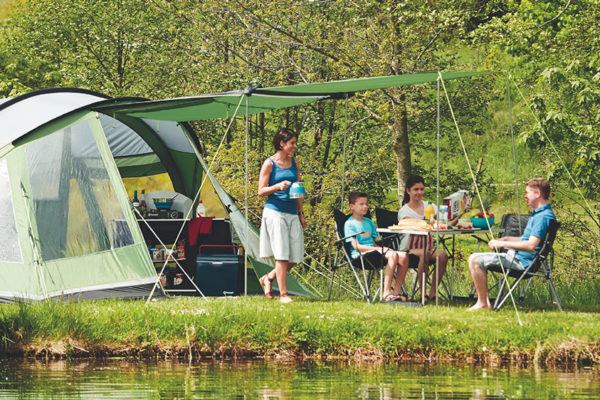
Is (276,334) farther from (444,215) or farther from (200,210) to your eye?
(200,210)

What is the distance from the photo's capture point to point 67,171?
26.6 feet

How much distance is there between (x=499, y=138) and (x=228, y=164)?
45.8 feet

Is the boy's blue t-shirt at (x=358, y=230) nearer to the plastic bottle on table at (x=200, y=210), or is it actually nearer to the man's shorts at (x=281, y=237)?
the man's shorts at (x=281, y=237)

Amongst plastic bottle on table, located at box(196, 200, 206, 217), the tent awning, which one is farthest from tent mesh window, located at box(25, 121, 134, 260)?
plastic bottle on table, located at box(196, 200, 206, 217)

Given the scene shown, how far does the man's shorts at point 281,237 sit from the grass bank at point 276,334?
3.50 feet

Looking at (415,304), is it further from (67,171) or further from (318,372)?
(67,171)

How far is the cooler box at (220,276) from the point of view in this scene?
832 cm

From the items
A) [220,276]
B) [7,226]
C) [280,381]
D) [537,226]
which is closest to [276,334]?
[280,381]

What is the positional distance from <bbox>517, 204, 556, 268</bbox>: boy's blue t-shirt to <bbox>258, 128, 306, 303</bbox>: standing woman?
1772 millimetres

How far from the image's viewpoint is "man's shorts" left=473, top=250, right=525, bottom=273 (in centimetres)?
683

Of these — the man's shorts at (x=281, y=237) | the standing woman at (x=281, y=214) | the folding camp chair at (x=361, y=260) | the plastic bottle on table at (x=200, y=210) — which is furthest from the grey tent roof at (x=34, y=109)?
the folding camp chair at (x=361, y=260)

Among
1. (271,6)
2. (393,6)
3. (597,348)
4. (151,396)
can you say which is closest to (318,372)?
(151,396)

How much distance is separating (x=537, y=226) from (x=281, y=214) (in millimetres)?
2016

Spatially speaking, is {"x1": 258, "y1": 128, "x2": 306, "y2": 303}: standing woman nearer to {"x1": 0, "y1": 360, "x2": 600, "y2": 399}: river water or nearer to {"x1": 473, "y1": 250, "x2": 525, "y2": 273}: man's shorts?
{"x1": 473, "y1": 250, "x2": 525, "y2": 273}: man's shorts
